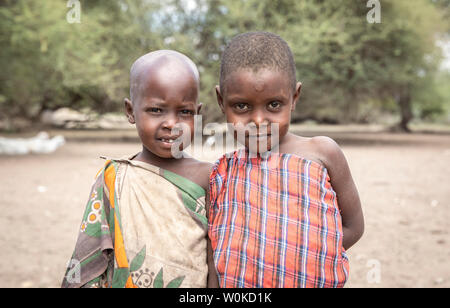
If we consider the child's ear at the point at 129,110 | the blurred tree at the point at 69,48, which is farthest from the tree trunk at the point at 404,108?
the child's ear at the point at 129,110

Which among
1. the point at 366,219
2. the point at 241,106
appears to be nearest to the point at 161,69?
the point at 241,106

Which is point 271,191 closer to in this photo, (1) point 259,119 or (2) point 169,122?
(1) point 259,119

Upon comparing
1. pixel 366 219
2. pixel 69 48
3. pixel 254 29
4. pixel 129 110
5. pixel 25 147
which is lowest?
pixel 25 147

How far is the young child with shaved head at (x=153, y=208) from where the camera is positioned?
150 centimetres

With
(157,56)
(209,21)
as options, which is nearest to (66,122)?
(209,21)

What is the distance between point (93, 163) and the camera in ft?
34.7

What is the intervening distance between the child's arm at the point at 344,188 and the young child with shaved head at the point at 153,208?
0.48m

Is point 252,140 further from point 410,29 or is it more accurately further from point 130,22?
point 410,29

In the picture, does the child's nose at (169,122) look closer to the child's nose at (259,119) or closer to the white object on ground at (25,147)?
the child's nose at (259,119)

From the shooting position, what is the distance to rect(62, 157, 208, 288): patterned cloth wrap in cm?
149

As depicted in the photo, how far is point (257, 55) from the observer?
4.67 ft

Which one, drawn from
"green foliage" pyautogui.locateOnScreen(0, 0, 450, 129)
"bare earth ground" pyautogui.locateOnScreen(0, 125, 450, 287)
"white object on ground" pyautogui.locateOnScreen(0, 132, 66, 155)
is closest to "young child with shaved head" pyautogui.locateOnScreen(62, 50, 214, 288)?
"bare earth ground" pyautogui.locateOnScreen(0, 125, 450, 287)

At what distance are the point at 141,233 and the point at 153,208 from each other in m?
0.10

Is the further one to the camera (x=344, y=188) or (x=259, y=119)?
(x=344, y=188)
